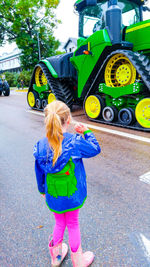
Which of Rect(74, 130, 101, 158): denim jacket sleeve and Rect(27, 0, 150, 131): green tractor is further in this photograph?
Rect(27, 0, 150, 131): green tractor

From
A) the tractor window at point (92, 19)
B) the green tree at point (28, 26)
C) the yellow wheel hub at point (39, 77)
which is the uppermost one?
the green tree at point (28, 26)

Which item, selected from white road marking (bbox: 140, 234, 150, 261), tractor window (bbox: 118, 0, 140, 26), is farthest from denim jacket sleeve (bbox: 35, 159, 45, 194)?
tractor window (bbox: 118, 0, 140, 26)

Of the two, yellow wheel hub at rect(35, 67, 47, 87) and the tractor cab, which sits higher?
the tractor cab

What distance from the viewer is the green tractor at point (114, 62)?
5.14 meters

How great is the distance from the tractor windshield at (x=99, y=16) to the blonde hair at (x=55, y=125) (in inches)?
211

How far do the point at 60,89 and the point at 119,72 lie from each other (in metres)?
2.81

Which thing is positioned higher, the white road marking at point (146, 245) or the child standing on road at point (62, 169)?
the child standing on road at point (62, 169)

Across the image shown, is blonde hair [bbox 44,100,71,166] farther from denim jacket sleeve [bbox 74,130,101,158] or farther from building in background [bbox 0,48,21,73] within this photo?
building in background [bbox 0,48,21,73]

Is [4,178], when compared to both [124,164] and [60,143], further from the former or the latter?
[60,143]

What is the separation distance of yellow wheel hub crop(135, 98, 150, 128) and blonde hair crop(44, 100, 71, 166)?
401 centimetres

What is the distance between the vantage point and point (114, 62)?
5.56 m

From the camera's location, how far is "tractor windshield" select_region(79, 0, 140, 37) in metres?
6.09

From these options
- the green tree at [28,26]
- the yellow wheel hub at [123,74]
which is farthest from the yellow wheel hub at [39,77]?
the green tree at [28,26]

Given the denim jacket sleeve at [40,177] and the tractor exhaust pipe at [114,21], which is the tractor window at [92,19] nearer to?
the tractor exhaust pipe at [114,21]
